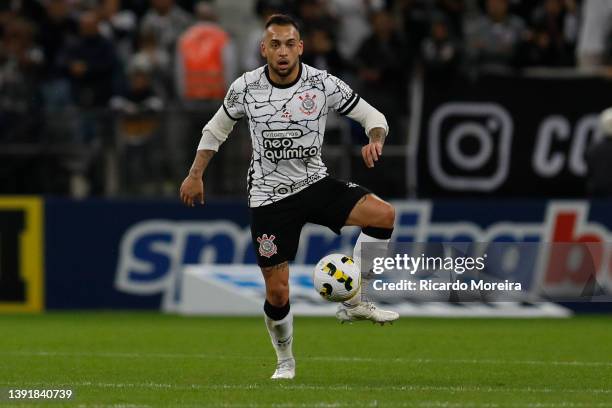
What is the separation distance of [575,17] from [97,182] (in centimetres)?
691

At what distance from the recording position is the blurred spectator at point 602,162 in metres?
17.0

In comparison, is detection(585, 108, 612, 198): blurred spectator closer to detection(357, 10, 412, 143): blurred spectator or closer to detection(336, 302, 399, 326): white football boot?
detection(357, 10, 412, 143): blurred spectator

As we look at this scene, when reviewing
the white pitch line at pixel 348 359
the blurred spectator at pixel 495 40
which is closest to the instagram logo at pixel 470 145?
the blurred spectator at pixel 495 40

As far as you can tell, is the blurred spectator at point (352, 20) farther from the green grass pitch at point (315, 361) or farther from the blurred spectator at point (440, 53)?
the green grass pitch at point (315, 361)

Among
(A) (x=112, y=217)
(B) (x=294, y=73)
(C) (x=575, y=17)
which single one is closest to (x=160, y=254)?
(A) (x=112, y=217)

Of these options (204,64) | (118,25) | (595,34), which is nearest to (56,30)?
(118,25)

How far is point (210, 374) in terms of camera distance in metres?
10.8

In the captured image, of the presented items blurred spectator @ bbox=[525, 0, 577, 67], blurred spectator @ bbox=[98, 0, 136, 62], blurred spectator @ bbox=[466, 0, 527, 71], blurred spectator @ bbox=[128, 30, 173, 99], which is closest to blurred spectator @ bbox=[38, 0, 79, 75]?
blurred spectator @ bbox=[98, 0, 136, 62]

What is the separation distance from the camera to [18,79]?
1848 centimetres

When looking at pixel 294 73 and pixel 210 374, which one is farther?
pixel 210 374

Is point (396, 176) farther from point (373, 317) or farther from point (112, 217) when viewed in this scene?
point (373, 317)

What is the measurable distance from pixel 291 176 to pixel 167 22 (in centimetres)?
990

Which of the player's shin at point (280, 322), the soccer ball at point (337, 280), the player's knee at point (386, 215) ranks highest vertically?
the player's knee at point (386, 215)

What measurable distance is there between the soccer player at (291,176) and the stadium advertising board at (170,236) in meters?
7.11
